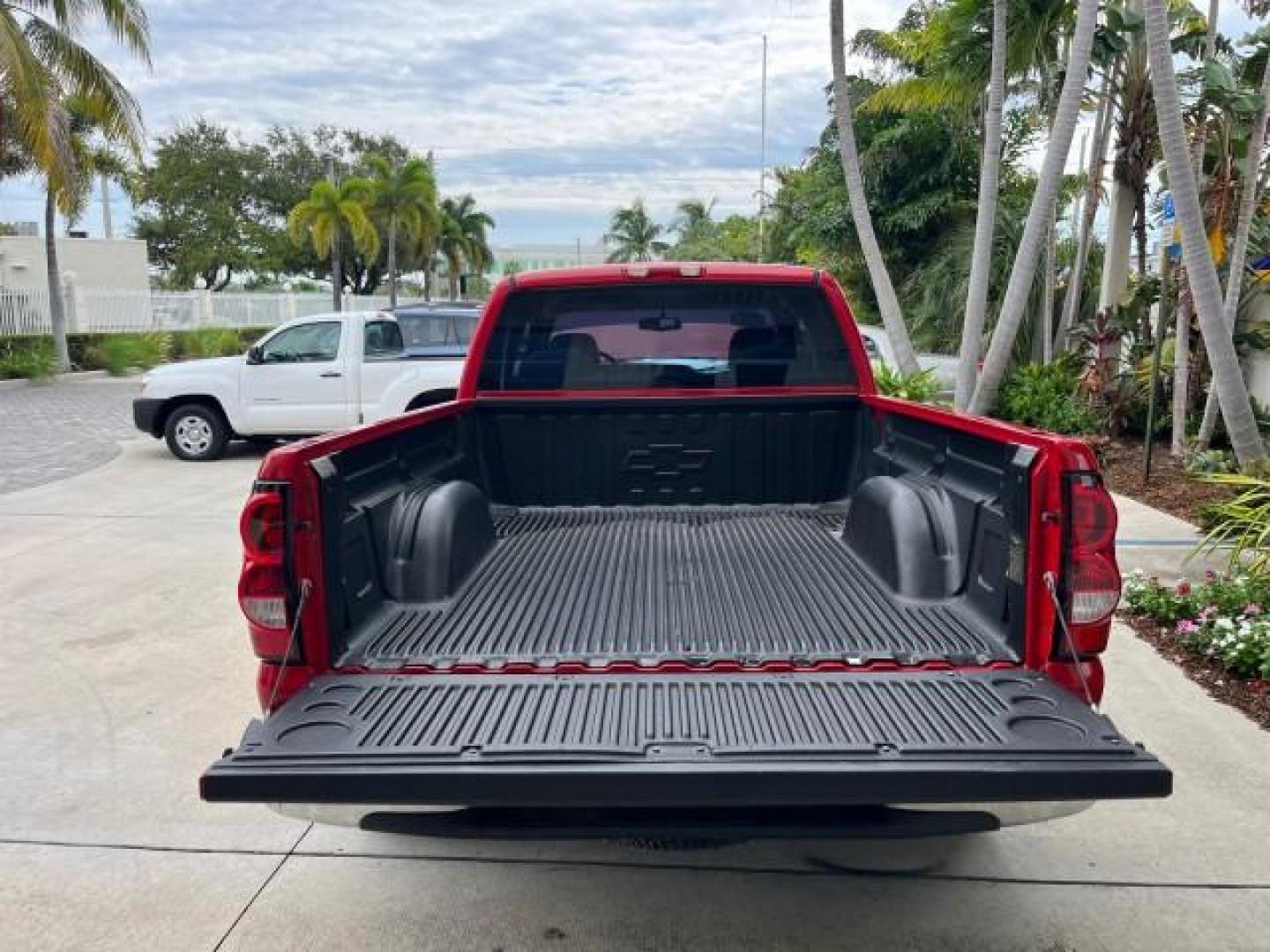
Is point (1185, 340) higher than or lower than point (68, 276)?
lower

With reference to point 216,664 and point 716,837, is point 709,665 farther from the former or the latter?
point 216,664

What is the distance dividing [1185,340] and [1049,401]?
2.38 metres

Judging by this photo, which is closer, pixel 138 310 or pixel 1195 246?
pixel 1195 246

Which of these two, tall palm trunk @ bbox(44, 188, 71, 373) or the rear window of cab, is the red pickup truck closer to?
the rear window of cab

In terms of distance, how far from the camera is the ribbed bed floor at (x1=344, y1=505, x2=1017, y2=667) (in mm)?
3070

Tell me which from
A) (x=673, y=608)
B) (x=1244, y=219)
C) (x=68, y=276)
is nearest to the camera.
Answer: (x=673, y=608)

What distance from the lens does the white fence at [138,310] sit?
23750 millimetres

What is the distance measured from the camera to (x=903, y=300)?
21.1 metres

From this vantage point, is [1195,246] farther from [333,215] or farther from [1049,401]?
[333,215]

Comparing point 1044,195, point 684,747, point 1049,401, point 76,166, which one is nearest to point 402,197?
point 76,166

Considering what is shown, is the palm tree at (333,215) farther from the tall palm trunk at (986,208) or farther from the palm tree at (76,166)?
the tall palm trunk at (986,208)

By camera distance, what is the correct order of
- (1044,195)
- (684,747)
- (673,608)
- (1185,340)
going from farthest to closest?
(1044,195)
(1185,340)
(673,608)
(684,747)

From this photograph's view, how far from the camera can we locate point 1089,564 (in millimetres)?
2688

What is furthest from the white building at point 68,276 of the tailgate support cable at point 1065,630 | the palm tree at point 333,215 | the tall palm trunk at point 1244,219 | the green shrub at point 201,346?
the tailgate support cable at point 1065,630
